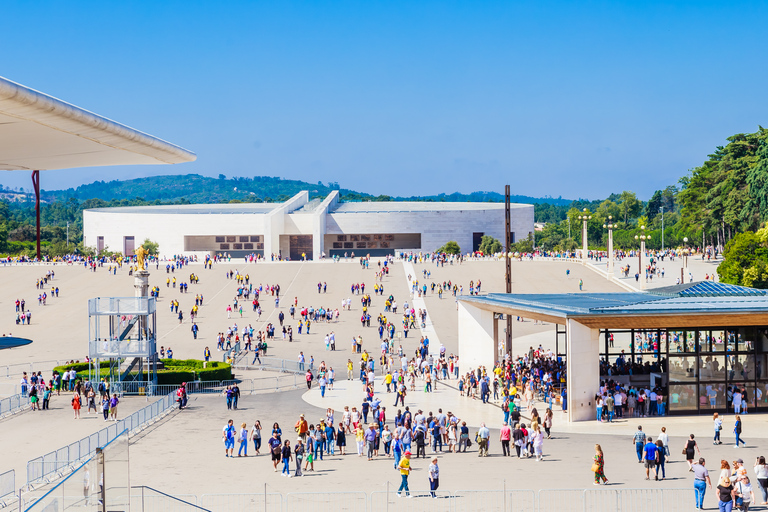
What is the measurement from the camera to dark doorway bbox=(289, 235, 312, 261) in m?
106

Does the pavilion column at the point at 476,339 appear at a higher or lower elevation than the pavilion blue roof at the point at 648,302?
lower

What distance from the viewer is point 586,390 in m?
22.6

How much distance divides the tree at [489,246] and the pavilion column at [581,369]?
74.1m

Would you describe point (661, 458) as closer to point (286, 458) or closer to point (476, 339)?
point (286, 458)

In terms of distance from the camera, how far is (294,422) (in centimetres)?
2270

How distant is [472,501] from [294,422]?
9.23 m

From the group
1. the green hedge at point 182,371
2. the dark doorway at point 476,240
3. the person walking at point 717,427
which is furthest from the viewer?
the dark doorway at point 476,240

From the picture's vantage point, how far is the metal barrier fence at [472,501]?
1383 centimetres

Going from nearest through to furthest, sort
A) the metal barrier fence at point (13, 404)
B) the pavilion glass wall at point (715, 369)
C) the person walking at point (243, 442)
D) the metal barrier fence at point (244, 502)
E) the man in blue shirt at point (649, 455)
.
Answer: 1. the metal barrier fence at point (244, 502)
2. the man in blue shirt at point (649, 455)
3. the person walking at point (243, 442)
4. the pavilion glass wall at point (715, 369)
5. the metal barrier fence at point (13, 404)

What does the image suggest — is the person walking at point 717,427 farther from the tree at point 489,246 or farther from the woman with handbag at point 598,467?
the tree at point 489,246

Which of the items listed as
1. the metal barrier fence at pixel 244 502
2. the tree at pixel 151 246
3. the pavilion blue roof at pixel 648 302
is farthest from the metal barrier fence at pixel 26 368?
the tree at pixel 151 246

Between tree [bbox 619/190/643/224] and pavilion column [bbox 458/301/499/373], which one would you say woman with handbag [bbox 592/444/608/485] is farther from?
tree [bbox 619/190/643/224]

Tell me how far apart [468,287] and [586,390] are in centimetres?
3168

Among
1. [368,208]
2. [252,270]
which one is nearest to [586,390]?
[252,270]
